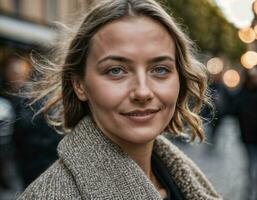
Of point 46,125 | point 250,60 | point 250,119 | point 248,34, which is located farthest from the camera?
point 248,34

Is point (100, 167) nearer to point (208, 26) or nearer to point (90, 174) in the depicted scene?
point (90, 174)

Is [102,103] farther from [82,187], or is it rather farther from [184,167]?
[184,167]

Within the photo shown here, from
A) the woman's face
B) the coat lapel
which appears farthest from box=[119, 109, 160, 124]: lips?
the coat lapel

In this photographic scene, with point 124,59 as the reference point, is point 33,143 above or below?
below

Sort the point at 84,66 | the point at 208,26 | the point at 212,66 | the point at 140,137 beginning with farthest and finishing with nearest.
→ the point at 208,26 → the point at 212,66 → the point at 84,66 → the point at 140,137

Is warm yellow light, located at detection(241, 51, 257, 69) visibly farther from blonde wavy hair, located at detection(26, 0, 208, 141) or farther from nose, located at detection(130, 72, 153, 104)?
nose, located at detection(130, 72, 153, 104)

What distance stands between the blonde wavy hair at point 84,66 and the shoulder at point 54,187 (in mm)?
320

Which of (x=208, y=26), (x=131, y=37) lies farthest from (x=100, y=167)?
(x=208, y=26)

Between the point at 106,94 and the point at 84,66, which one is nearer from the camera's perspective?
the point at 106,94

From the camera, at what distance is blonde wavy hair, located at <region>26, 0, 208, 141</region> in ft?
6.89

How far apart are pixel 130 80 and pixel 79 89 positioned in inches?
10.0

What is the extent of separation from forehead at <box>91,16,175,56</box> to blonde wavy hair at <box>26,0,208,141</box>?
0.03m

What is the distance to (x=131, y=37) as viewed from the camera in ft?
6.52

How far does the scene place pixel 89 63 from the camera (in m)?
2.09
